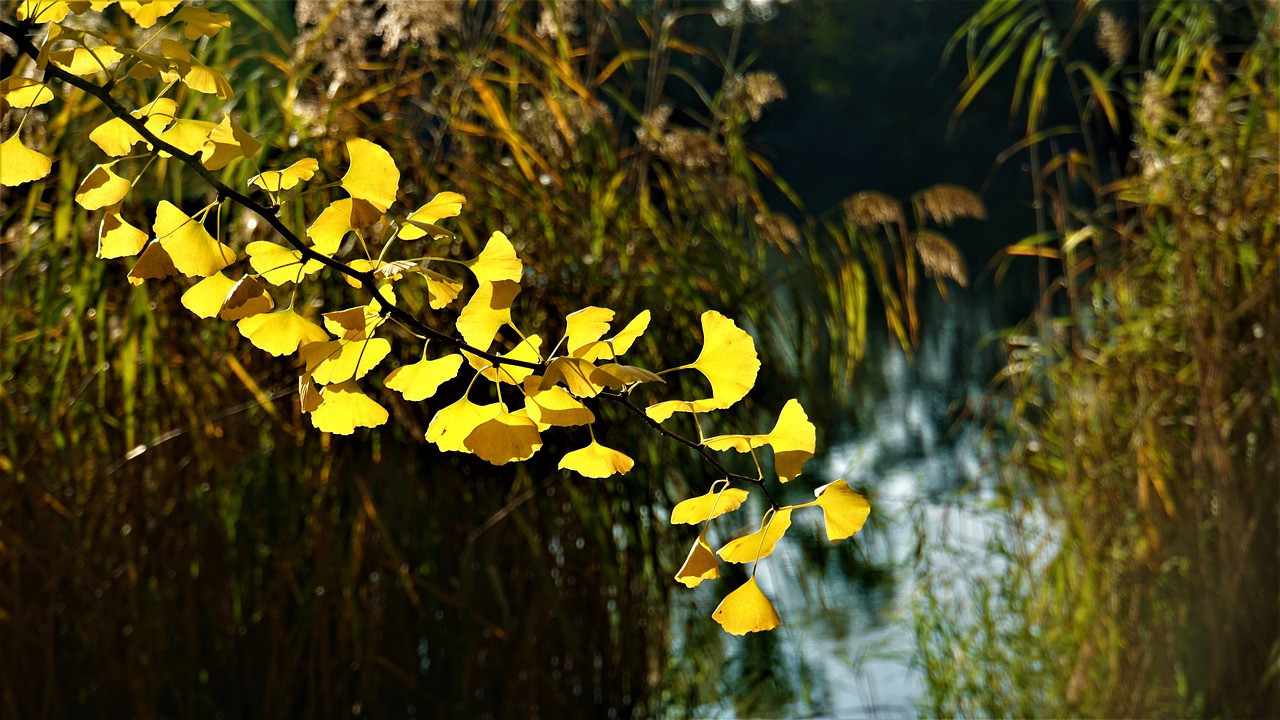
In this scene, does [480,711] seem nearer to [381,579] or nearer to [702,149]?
[381,579]

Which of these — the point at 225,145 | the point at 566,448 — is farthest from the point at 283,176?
the point at 566,448

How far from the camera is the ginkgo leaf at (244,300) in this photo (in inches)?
10.5

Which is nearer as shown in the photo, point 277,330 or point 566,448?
point 277,330

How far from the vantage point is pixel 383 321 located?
288 mm

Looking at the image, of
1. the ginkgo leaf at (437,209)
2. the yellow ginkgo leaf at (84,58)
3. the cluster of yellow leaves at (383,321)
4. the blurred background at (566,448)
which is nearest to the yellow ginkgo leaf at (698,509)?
the cluster of yellow leaves at (383,321)

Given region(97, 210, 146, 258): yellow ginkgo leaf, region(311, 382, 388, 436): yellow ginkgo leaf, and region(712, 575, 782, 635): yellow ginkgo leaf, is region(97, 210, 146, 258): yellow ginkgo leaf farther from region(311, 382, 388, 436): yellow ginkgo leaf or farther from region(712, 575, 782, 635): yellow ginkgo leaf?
region(712, 575, 782, 635): yellow ginkgo leaf

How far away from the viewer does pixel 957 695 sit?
130 cm

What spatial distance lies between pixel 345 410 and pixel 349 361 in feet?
0.05

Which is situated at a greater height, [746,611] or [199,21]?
[199,21]

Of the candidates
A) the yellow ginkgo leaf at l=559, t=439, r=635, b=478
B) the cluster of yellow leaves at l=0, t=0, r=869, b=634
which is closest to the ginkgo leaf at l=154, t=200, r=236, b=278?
the cluster of yellow leaves at l=0, t=0, r=869, b=634


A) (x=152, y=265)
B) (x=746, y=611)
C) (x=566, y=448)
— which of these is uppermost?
(x=566, y=448)

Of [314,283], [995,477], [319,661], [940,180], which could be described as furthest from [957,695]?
[940,180]

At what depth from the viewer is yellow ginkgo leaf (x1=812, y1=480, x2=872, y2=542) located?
28cm

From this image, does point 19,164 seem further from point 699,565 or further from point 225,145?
point 699,565
